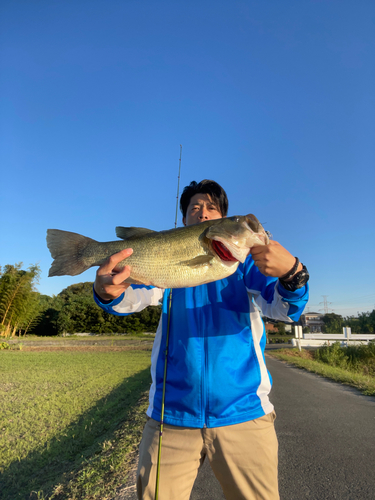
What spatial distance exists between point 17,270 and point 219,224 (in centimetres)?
3753

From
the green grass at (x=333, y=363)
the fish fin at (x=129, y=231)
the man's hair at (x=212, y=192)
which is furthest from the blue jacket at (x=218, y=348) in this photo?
the green grass at (x=333, y=363)

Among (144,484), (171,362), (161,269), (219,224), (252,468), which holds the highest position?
(219,224)

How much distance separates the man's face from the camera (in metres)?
2.79

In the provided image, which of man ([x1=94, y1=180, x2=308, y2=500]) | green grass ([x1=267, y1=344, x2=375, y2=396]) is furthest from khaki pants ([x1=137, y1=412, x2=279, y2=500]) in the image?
green grass ([x1=267, y1=344, x2=375, y2=396])

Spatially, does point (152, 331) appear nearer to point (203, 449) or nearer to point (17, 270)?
point (17, 270)

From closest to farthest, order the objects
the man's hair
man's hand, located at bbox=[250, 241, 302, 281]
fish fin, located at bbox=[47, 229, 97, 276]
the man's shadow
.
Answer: man's hand, located at bbox=[250, 241, 302, 281], fish fin, located at bbox=[47, 229, 97, 276], the man's hair, the man's shadow

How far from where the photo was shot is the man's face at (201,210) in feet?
9.16

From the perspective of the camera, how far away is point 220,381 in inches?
80.2

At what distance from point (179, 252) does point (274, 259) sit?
0.66 metres

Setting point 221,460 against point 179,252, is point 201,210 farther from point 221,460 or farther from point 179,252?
point 221,460

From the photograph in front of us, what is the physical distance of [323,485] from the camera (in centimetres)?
355

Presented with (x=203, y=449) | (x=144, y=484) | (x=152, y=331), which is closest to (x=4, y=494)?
(x=144, y=484)

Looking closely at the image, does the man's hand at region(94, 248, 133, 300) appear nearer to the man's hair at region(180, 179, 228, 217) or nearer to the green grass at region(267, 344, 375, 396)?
the man's hair at region(180, 179, 228, 217)

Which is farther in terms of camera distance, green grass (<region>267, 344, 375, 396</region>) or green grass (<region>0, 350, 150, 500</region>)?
green grass (<region>267, 344, 375, 396</region>)
